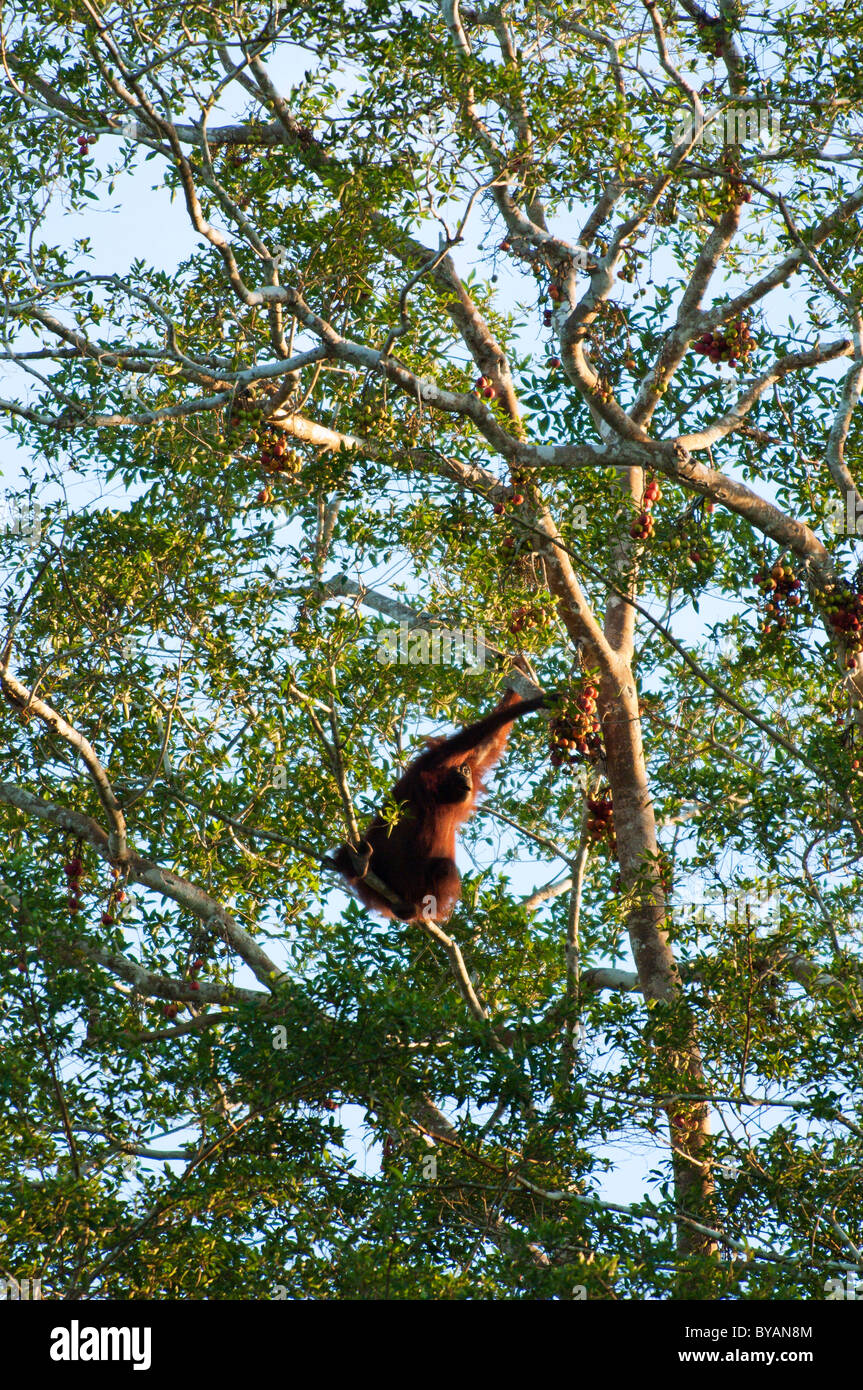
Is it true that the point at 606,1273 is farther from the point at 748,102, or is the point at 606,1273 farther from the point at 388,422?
the point at 748,102

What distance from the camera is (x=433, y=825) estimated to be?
8328 millimetres

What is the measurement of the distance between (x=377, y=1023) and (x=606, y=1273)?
1365 millimetres

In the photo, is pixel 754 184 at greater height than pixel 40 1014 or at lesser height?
greater

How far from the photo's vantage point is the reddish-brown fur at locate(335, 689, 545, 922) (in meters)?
8.15

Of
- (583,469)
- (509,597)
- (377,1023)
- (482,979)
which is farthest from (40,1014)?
(583,469)

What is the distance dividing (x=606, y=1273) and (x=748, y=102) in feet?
18.8

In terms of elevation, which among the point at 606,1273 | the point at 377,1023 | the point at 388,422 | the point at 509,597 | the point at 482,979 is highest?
the point at 388,422

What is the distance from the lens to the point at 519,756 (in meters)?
9.48

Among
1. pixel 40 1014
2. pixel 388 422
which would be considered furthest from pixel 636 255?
pixel 40 1014

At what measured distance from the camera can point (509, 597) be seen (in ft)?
24.3

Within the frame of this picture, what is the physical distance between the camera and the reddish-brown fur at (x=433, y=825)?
8.15 meters

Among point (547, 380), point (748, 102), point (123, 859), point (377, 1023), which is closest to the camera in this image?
point (377, 1023)

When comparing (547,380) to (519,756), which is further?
(519,756)

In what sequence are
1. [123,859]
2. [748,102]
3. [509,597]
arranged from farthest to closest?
[509,597]
[748,102]
[123,859]
